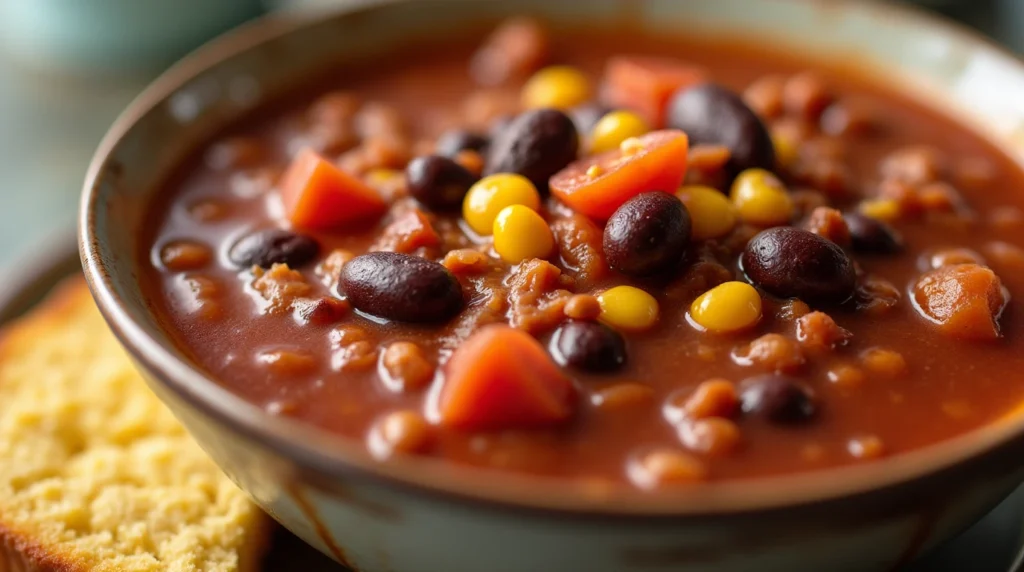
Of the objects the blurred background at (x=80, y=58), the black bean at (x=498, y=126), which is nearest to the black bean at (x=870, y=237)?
the black bean at (x=498, y=126)

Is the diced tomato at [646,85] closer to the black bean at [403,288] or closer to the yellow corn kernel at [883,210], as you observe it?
the yellow corn kernel at [883,210]

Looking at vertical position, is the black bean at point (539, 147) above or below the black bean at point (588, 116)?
above

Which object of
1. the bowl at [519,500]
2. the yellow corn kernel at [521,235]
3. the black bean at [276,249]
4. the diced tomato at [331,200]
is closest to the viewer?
the bowl at [519,500]

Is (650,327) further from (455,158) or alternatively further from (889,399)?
(455,158)

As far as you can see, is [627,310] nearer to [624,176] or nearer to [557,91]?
[624,176]

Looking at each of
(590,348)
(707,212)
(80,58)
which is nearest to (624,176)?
(707,212)

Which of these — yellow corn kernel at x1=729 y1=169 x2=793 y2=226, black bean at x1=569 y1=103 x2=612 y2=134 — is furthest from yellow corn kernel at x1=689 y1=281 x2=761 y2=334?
black bean at x1=569 y1=103 x2=612 y2=134

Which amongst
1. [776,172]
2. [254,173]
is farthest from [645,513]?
[254,173]
